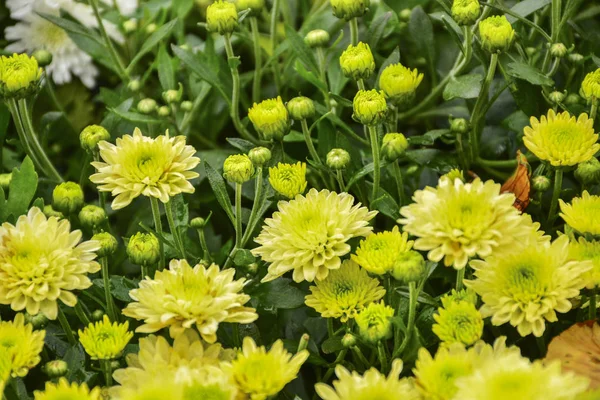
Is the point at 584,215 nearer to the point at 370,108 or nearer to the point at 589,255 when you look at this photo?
the point at 589,255

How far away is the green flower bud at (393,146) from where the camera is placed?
73 cm

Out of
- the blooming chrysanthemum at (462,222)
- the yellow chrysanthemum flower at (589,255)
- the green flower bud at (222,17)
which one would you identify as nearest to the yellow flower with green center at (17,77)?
the green flower bud at (222,17)

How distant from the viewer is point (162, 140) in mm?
688

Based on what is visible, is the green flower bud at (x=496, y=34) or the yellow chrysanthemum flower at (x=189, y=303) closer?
the yellow chrysanthemum flower at (x=189, y=303)

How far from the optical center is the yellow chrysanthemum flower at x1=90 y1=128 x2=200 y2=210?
2.19ft

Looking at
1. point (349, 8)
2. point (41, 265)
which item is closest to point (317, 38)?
point (349, 8)

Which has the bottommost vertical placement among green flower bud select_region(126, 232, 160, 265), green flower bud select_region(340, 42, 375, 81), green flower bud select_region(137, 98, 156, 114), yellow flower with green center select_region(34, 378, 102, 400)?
yellow flower with green center select_region(34, 378, 102, 400)

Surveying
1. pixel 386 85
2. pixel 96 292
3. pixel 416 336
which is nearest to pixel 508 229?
pixel 416 336

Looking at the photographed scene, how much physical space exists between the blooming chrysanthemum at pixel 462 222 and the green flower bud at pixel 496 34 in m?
0.19

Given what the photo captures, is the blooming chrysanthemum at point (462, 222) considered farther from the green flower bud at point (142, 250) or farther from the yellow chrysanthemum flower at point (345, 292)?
the green flower bud at point (142, 250)

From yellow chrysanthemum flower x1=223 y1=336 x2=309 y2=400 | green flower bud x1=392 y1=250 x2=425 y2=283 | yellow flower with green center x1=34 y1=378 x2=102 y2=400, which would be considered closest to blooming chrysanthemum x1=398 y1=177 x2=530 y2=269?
green flower bud x1=392 y1=250 x2=425 y2=283

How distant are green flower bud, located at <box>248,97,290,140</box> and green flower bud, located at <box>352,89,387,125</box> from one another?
0.23 feet

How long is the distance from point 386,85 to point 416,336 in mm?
250

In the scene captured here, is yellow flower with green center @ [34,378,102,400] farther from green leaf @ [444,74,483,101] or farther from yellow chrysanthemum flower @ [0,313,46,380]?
green leaf @ [444,74,483,101]
